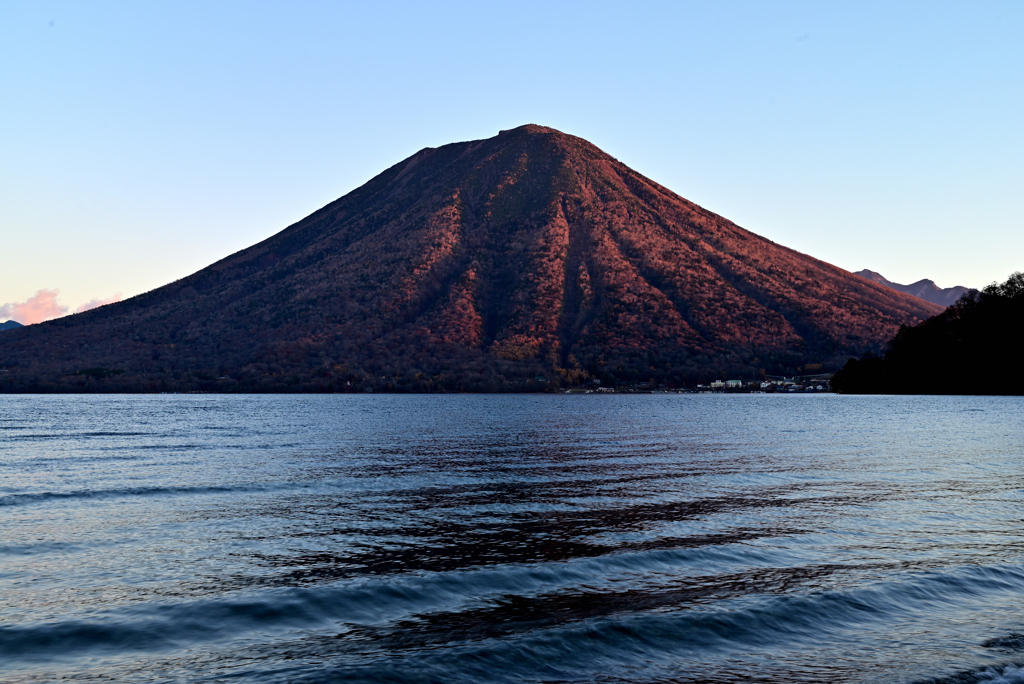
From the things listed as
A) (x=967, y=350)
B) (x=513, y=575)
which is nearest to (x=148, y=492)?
(x=513, y=575)

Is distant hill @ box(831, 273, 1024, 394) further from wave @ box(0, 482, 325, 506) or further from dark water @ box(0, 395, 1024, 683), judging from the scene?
wave @ box(0, 482, 325, 506)

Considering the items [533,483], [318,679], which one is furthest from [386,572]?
[533,483]

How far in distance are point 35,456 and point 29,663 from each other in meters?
Answer: 43.9

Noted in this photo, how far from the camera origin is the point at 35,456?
49.6 meters

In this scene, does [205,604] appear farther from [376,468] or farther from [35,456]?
[35,456]

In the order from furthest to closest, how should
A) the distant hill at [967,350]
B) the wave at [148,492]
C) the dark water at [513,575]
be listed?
the distant hill at [967,350] < the wave at [148,492] < the dark water at [513,575]

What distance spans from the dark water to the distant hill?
156827mm

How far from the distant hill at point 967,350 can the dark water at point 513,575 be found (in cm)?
15683

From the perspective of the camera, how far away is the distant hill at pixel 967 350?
17062cm

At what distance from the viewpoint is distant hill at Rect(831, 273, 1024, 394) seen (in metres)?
171

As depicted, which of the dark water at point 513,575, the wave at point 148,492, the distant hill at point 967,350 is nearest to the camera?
the dark water at point 513,575

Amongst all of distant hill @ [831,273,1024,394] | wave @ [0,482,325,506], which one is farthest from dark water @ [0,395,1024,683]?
distant hill @ [831,273,1024,394]

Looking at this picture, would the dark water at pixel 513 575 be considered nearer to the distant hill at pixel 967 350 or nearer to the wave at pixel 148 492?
the wave at pixel 148 492

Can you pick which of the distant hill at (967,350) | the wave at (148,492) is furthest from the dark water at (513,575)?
the distant hill at (967,350)
